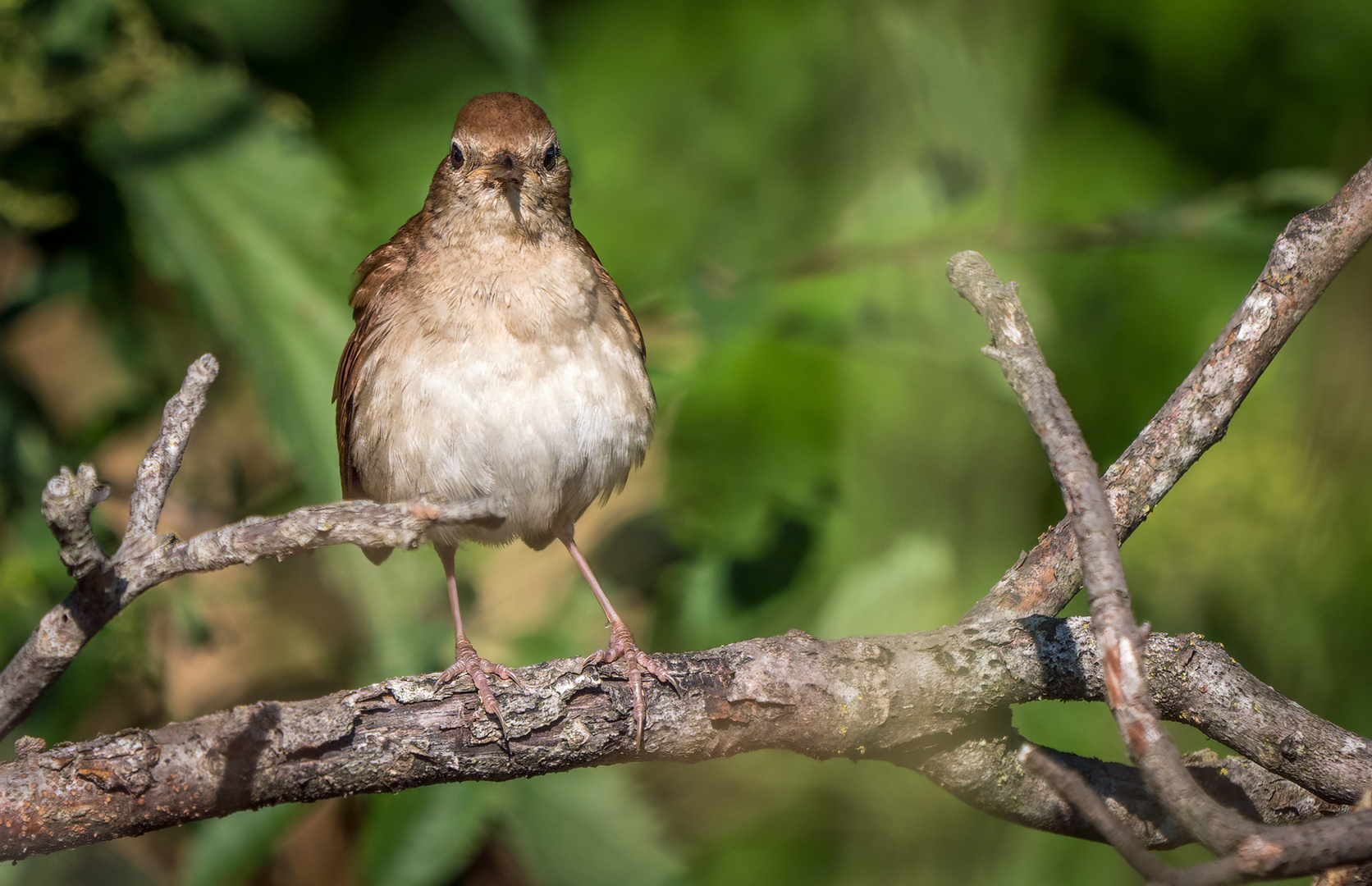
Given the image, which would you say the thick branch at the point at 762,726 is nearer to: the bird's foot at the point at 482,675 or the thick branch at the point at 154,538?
the bird's foot at the point at 482,675

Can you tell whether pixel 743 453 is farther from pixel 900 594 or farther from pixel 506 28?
pixel 506 28

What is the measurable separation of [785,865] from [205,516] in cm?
274

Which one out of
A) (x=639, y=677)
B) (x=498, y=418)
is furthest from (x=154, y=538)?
(x=498, y=418)

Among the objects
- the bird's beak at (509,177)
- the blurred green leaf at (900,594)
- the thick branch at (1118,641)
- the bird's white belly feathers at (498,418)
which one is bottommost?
the thick branch at (1118,641)

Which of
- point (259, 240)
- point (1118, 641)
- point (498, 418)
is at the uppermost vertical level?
point (259, 240)

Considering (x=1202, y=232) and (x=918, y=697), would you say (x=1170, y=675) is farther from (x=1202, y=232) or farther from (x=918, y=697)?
(x=1202, y=232)

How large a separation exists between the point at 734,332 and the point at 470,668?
1.44 meters

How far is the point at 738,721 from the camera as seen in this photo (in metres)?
2.32

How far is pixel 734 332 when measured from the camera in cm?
364

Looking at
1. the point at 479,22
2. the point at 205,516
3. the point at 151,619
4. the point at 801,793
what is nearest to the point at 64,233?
the point at 205,516

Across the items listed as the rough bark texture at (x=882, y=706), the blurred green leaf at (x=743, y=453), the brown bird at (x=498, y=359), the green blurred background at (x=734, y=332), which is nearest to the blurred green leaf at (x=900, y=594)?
the green blurred background at (x=734, y=332)

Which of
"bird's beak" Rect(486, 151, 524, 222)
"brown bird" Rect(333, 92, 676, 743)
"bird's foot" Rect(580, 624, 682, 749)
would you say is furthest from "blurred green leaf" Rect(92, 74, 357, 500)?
"bird's foot" Rect(580, 624, 682, 749)

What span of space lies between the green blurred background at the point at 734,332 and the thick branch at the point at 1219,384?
3.55 feet

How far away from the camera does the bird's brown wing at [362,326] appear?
3.47 metres
